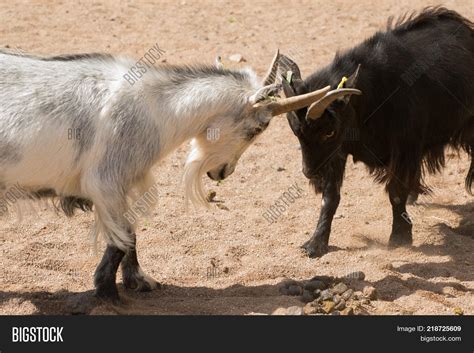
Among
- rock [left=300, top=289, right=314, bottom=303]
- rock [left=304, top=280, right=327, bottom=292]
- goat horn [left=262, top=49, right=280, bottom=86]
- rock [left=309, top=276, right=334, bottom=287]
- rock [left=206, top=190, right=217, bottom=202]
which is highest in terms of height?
goat horn [left=262, top=49, right=280, bottom=86]

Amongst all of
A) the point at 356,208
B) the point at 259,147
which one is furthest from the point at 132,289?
the point at 259,147

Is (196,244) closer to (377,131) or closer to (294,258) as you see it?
(294,258)

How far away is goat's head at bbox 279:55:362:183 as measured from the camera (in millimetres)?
6562

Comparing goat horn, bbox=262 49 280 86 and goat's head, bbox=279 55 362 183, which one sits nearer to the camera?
goat horn, bbox=262 49 280 86

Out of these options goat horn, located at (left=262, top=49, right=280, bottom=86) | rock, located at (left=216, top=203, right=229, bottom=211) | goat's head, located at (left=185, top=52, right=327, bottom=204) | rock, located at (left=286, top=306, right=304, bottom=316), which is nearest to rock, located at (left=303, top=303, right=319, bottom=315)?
rock, located at (left=286, top=306, right=304, bottom=316)

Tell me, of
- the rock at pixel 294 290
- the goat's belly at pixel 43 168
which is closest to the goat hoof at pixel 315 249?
the rock at pixel 294 290

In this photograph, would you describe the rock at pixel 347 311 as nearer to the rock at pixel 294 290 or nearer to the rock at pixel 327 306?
the rock at pixel 327 306

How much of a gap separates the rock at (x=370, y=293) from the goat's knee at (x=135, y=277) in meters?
1.54

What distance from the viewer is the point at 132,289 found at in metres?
6.49

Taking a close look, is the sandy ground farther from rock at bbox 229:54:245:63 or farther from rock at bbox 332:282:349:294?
rock at bbox 332:282:349:294

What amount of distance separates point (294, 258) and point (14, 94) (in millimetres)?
2619

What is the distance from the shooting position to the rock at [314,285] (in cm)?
638

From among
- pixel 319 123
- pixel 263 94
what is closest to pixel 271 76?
pixel 263 94

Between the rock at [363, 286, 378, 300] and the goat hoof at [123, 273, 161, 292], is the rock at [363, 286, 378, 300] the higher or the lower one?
the lower one
